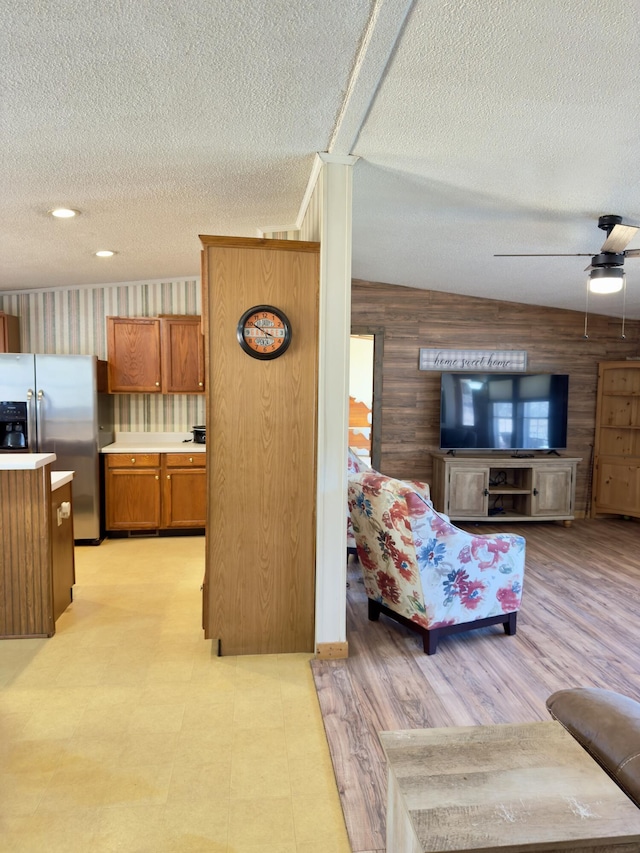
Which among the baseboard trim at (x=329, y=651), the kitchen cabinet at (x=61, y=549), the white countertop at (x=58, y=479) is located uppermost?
the white countertop at (x=58, y=479)

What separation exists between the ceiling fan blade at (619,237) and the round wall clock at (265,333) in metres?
1.96

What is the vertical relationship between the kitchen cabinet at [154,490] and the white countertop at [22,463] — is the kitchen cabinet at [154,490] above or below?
below

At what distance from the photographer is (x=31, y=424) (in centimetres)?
482

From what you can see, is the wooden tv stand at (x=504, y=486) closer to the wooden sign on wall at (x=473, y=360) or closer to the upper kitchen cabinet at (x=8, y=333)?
the wooden sign on wall at (x=473, y=360)

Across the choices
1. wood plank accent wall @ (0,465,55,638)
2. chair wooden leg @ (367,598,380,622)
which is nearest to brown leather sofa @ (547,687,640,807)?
chair wooden leg @ (367,598,380,622)

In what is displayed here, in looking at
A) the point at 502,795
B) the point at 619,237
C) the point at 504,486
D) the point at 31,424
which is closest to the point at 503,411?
the point at 504,486

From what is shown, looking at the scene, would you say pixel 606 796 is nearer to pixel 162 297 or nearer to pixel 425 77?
pixel 425 77

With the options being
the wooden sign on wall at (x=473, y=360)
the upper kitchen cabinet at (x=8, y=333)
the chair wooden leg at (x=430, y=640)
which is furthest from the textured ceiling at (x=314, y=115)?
the chair wooden leg at (x=430, y=640)

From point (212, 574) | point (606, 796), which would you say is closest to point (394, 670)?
point (212, 574)

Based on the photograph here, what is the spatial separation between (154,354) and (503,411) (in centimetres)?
366

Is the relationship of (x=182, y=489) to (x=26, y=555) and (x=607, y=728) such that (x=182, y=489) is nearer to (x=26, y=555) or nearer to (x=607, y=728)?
(x=26, y=555)

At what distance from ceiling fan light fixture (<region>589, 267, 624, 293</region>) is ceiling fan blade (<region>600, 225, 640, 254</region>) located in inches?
4.6

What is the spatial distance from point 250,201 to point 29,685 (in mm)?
2829

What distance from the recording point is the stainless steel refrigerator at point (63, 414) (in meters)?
4.79
